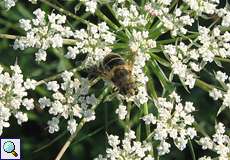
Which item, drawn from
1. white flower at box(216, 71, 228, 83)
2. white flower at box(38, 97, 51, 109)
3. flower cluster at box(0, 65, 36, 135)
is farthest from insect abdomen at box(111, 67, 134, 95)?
white flower at box(216, 71, 228, 83)

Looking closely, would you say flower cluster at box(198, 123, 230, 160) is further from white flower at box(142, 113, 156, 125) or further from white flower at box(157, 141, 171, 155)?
white flower at box(142, 113, 156, 125)

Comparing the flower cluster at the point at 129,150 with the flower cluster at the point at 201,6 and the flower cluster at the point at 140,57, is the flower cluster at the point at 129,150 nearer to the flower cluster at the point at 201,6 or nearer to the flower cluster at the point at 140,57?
the flower cluster at the point at 140,57

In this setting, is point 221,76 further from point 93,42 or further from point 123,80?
point 93,42

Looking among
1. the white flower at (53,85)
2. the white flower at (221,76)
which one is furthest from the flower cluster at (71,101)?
Result: the white flower at (221,76)

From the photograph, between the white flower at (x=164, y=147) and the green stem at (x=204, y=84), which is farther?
the green stem at (x=204, y=84)

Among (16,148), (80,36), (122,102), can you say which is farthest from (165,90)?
(16,148)
